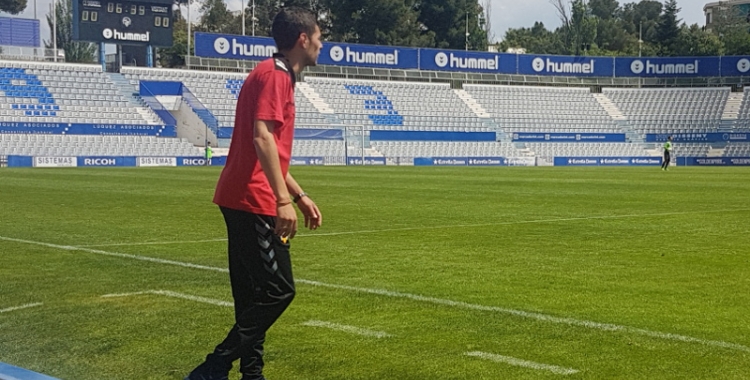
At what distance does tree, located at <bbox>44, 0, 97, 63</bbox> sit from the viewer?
94750mm

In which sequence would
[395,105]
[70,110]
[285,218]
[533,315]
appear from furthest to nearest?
[395,105] → [70,110] → [533,315] → [285,218]

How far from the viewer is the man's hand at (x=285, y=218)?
15.4 ft

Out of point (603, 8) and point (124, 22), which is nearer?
point (124, 22)

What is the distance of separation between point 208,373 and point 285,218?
1.06 metres

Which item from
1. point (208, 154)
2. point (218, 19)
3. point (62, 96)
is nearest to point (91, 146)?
point (62, 96)

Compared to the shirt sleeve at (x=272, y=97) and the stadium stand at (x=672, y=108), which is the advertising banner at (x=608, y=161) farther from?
the shirt sleeve at (x=272, y=97)

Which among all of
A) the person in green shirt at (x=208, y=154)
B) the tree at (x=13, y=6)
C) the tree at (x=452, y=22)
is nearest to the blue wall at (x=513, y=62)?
the person in green shirt at (x=208, y=154)

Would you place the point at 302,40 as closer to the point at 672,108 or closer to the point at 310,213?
the point at 310,213

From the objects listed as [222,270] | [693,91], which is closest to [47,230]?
[222,270]

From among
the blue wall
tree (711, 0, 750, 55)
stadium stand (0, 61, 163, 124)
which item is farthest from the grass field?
tree (711, 0, 750, 55)

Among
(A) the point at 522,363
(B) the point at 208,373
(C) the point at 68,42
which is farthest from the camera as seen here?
(C) the point at 68,42

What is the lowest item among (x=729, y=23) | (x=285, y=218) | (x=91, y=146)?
(x=91, y=146)

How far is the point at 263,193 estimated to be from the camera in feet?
16.1

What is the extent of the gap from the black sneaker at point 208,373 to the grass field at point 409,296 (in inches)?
19.2
